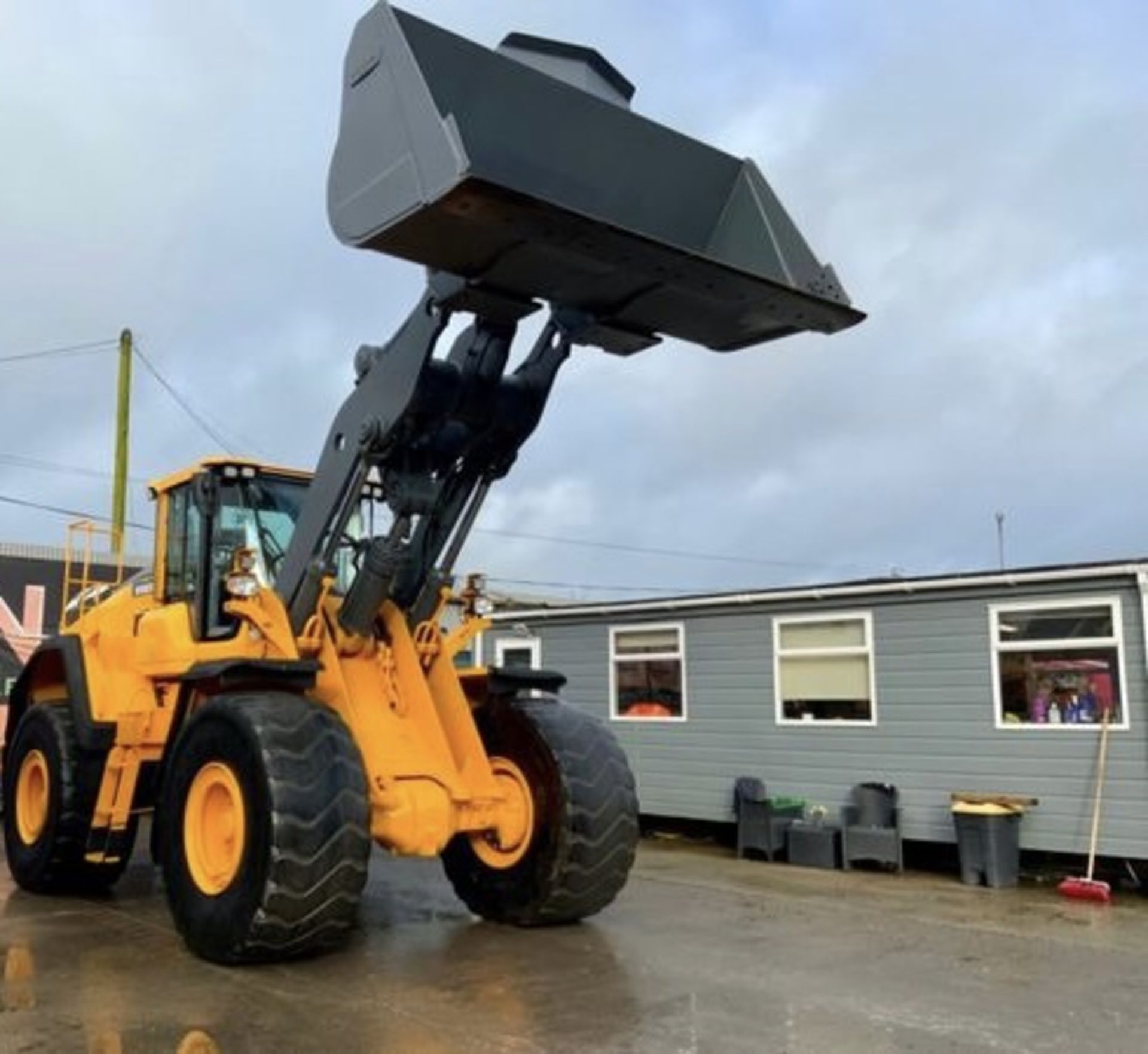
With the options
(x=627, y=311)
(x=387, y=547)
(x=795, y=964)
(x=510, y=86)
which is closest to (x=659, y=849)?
(x=795, y=964)

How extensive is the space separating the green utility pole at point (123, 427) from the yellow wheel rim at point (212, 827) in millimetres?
17376

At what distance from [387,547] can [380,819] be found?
154 centimetres

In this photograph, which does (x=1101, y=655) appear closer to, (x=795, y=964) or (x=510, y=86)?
(x=795, y=964)

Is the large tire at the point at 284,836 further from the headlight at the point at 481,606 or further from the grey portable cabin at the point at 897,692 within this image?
the grey portable cabin at the point at 897,692

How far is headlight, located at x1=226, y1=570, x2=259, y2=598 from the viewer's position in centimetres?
696

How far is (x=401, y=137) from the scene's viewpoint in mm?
5520

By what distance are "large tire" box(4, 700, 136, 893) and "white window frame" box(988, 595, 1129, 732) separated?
24.9 ft

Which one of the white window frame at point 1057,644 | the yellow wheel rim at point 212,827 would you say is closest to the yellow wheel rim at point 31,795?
the yellow wheel rim at point 212,827

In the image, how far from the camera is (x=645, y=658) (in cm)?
1442

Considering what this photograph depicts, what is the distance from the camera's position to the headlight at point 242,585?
22.9ft

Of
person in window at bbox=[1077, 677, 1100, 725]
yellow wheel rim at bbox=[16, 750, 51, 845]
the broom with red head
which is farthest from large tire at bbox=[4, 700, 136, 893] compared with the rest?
person in window at bbox=[1077, 677, 1100, 725]

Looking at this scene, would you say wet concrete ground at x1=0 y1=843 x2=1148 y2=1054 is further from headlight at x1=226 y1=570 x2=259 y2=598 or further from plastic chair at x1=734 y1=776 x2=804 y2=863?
plastic chair at x1=734 y1=776 x2=804 y2=863

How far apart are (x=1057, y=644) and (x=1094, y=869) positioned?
1.99 meters

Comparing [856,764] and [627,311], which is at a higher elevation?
[627,311]
